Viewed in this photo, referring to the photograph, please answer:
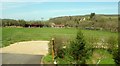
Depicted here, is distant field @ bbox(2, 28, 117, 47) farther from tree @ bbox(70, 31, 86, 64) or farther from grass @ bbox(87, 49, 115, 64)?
tree @ bbox(70, 31, 86, 64)

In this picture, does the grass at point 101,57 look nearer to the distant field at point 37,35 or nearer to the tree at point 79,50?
the tree at point 79,50

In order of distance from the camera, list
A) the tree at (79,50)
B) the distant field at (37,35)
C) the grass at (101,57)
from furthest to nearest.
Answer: the distant field at (37,35), the grass at (101,57), the tree at (79,50)

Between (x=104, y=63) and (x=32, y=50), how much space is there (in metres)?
9.56

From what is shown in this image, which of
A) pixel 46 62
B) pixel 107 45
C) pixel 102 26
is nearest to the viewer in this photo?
pixel 46 62

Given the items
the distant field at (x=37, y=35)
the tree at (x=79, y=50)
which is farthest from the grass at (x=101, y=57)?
the distant field at (x=37, y=35)

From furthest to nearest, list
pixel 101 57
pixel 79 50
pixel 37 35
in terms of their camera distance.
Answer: pixel 37 35
pixel 101 57
pixel 79 50

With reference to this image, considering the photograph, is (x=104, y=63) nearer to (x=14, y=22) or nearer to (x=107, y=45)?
(x=107, y=45)

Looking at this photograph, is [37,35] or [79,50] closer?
[79,50]

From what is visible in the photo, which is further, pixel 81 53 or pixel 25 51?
pixel 25 51

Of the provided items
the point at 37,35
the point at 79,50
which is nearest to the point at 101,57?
the point at 79,50

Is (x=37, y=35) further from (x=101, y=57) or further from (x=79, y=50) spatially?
(x=79, y=50)

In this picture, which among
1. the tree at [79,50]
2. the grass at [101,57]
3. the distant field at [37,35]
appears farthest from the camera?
the distant field at [37,35]

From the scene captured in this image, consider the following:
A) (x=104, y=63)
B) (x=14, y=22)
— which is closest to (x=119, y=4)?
(x=104, y=63)

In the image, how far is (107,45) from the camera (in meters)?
24.7
